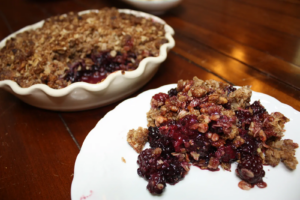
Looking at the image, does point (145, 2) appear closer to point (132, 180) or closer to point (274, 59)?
point (274, 59)

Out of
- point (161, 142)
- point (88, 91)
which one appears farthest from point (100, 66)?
point (161, 142)

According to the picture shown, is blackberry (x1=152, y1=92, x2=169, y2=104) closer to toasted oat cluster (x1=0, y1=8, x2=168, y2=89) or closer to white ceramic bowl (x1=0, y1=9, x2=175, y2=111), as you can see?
white ceramic bowl (x1=0, y1=9, x2=175, y2=111)

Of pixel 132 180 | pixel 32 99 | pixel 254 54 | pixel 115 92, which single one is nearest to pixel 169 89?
pixel 115 92

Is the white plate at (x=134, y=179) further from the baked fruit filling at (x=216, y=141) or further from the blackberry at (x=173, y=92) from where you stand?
the blackberry at (x=173, y=92)

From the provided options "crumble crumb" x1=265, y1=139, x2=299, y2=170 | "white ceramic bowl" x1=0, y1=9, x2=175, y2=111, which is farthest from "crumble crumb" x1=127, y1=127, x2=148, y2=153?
"crumble crumb" x1=265, y1=139, x2=299, y2=170

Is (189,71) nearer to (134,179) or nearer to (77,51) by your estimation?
(77,51)
